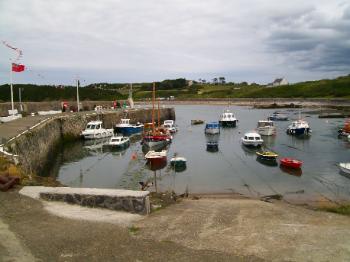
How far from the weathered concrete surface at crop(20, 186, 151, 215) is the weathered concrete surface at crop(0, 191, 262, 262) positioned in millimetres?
1286

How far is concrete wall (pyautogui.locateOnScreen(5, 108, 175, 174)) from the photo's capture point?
27.6 m

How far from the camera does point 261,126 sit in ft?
211

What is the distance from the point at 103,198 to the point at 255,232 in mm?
5046

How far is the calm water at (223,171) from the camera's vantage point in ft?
93.4

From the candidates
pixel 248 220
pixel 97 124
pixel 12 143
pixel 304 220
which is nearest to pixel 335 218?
pixel 304 220

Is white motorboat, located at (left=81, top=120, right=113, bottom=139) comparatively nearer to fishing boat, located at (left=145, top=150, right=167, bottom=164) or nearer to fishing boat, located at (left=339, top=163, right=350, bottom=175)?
fishing boat, located at (left=145, top=150, right=167, bottom=164)

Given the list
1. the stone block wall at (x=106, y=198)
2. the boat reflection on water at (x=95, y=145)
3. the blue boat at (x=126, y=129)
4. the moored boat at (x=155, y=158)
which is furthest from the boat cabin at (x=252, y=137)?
the stone block wall at (x=106, y=198)

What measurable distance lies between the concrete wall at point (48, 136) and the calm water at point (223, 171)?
1.91 metres

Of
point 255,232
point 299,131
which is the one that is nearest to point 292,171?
point 255,232

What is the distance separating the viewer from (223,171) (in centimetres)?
3522

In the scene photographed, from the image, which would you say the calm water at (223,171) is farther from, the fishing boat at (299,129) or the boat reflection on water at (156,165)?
the fishing boat at (299,129)

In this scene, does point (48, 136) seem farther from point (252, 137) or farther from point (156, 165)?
point (252, 137)

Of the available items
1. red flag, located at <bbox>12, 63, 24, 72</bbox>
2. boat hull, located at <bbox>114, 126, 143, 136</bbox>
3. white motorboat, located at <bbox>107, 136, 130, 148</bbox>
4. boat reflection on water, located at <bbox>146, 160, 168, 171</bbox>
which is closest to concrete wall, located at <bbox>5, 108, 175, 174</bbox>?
boat hull, located at <bbox>114, 126, 143, 136</bbox>

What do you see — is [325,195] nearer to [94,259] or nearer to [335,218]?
[335,218]
